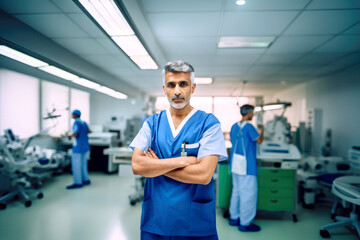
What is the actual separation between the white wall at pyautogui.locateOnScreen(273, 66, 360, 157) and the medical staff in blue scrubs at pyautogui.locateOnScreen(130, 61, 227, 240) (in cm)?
401

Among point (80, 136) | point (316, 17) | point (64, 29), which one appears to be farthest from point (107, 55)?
point (316, 17)

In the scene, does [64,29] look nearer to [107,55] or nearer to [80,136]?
[107,55]

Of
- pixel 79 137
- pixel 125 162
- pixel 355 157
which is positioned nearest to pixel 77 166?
pixel 79 137

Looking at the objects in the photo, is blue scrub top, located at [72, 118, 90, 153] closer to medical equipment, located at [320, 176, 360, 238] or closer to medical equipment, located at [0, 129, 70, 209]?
medical equipment, located at [0, 129, 70, 209]

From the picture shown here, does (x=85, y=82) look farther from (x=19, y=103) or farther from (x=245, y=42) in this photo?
(x=245, y=42)

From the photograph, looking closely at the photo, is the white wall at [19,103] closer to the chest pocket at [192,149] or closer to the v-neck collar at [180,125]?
the v-neck collar at [180,125]

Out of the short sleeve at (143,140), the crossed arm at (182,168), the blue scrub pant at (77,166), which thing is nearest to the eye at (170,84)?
the short sleeve at (143,140)

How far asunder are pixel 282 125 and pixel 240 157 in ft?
3.82

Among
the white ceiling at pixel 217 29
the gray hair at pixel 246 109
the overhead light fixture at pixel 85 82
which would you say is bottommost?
the gray hair at pixel 246 109

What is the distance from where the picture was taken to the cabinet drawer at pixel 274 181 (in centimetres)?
274

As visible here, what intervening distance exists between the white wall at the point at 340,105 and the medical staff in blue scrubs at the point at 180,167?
4009 mm

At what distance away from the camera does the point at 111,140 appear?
500 centimetres

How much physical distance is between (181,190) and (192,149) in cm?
22

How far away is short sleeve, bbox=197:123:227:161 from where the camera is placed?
1022 millimetres
